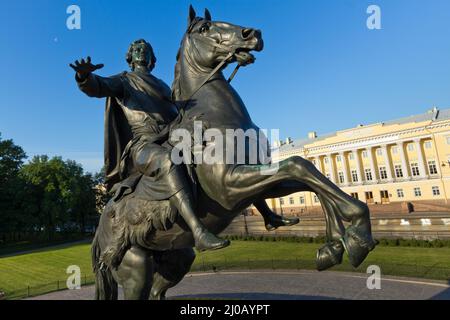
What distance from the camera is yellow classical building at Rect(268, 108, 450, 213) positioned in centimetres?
5047

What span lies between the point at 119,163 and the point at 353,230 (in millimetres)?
3522

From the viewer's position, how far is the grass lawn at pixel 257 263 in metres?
16.5

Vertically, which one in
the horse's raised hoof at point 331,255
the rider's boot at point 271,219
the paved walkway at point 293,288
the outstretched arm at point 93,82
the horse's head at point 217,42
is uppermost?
the horse's head at point 217,42

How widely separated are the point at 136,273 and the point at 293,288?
11.6 meters

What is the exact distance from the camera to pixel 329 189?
2.74 meters

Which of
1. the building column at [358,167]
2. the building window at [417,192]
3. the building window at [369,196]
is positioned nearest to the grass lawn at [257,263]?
the building window at [417,192]

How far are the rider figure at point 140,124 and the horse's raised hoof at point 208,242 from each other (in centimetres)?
19

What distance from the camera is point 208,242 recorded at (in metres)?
3.00

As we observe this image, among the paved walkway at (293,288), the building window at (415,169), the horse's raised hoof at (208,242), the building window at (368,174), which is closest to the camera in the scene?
the horse's raised hoof at (208,242)

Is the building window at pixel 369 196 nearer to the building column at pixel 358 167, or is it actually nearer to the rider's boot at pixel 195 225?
the building column at pixel 358 167

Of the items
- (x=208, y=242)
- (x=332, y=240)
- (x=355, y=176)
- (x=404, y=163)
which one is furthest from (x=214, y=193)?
(x=355, y=176)

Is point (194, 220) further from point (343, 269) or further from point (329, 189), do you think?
point (343, 269)

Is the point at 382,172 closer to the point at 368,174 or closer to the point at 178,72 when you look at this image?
the point at 368,174

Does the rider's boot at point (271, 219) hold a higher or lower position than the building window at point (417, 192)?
lower
